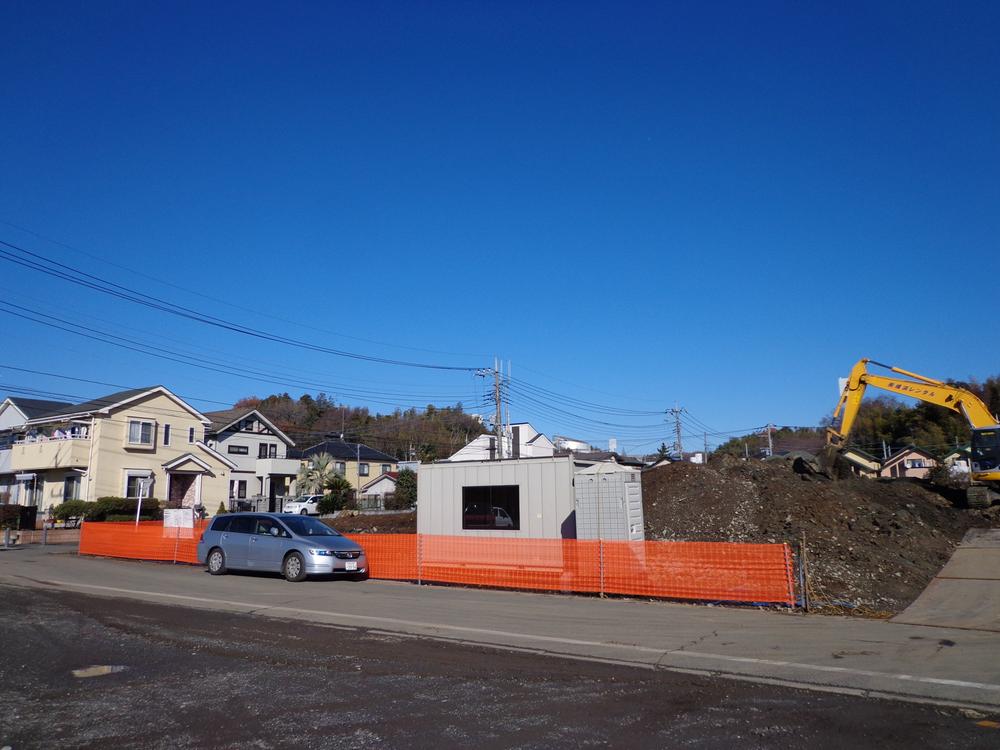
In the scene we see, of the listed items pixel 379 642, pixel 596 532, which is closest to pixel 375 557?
pixel 596 532

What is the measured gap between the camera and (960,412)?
30.6 m

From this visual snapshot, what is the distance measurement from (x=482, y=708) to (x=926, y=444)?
246 ft

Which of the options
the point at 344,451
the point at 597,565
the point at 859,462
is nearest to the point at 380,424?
the point at 344,451

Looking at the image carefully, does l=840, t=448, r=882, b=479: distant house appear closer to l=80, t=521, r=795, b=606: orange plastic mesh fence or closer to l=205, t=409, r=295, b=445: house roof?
l=80, t=521, r=795, b=606: orange plastic mesh fence

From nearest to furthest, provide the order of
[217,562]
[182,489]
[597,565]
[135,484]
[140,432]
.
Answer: [597,565]
[217,562]
[135,484]
[140,432]
[182,489]

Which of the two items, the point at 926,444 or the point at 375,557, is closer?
the point at 375,557

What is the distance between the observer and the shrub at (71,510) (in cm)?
3738

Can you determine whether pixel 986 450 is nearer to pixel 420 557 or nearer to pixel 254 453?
pixel 420 557

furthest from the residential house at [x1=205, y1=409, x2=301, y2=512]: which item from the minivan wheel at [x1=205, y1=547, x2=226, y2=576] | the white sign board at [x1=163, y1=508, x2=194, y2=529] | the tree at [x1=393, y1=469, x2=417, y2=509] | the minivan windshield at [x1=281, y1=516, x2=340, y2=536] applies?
the minivan windshield at [x1=281, y1=516, x2=340, y2=536]

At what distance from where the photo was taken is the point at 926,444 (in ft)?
229

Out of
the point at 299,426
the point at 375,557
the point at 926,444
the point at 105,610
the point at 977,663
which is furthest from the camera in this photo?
the point at 299,426

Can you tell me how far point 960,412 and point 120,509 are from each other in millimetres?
39803

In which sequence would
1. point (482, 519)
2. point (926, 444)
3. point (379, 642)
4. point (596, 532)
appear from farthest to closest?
point (926, 444)
point (482, 519)
point (596, 532)
point (379, 642)

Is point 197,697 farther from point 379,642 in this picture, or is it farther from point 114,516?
point 114,516
